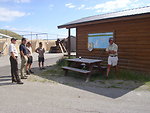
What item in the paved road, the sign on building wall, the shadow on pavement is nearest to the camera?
the paved road

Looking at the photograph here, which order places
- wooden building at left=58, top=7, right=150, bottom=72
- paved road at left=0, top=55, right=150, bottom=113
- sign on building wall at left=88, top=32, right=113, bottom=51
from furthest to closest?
sign on building wall at left=88, top=32, right=113, bottom=51 < wooden building at left=58, top=7, right=150, bottom=72 < paved road at left=0, top=55, right=150, bottom=113

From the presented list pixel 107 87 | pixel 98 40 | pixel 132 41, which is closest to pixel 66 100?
pixel 107 87

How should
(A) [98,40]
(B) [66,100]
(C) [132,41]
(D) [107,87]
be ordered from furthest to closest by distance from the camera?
1. (A) [98,40]
2. (C) [132,41]
3. (D) [107,87]
4. (B) [66,100]

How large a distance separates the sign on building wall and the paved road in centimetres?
386

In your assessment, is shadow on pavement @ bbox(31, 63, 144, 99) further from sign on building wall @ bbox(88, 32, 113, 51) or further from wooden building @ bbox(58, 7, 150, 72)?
sign on building wall @ bbox(88, 32, 113, 51)

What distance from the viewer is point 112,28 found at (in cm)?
838

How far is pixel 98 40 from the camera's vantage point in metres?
9.12

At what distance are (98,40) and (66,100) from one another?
213 inches

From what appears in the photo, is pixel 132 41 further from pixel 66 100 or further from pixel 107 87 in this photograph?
pixel 66 100

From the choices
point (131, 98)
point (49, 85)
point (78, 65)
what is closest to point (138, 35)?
point (78, 65)

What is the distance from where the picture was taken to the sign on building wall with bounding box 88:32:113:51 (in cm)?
865

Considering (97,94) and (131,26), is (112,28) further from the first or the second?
(97,94)

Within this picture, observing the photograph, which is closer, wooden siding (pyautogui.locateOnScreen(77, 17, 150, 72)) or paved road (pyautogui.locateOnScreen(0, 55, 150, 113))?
paved road (pyautogui.locateOnScreen(0, 55, 150, 113))

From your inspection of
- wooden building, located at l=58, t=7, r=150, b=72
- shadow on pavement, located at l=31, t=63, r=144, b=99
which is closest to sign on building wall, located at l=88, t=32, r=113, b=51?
wooden building, located at l=58, t=7, r=150, b=72
